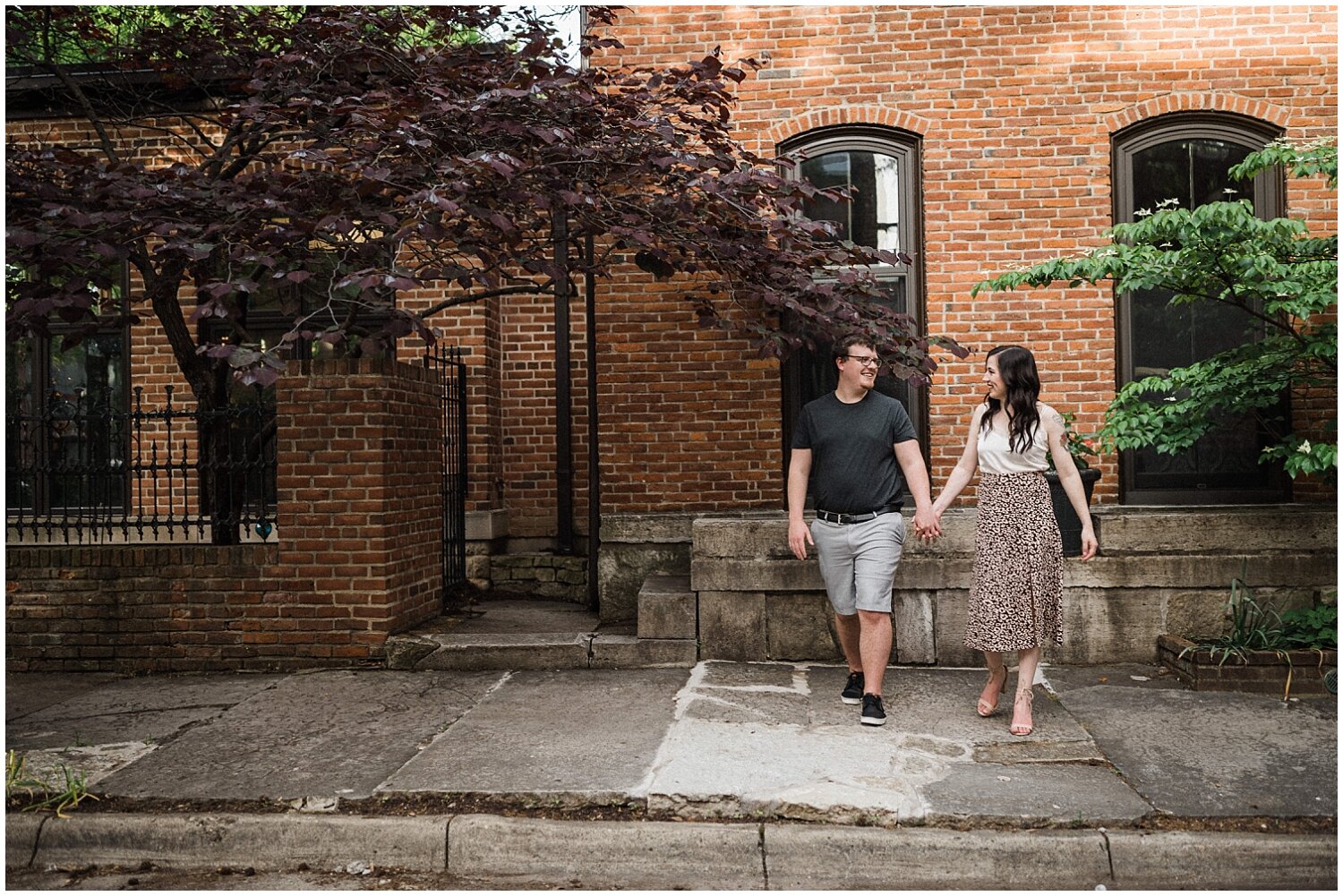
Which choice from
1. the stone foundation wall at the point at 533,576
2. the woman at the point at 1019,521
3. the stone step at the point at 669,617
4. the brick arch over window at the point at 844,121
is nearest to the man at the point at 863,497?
the woman at the point at 1019,521

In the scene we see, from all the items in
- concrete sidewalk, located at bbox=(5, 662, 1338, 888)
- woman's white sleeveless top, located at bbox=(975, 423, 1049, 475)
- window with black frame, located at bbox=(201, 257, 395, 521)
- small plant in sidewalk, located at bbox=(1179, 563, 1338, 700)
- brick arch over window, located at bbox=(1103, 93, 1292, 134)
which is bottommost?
concrete sidewalk, located at bbox=(5, 662, 1338, 888)

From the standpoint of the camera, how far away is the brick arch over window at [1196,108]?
7.80m

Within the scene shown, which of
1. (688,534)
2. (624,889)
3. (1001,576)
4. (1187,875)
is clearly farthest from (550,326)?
(1187,875)

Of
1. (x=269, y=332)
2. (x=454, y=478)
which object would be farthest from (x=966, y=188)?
(x=269, y=332)

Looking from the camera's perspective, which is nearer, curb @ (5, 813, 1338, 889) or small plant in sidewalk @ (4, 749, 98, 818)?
curb @ (5, 813, 1338, 889)

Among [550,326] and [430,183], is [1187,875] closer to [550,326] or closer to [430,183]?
[430,183]

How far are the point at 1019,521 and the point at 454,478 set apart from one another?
4.72 m

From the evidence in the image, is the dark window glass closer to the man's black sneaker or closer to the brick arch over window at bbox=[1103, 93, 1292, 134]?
the brick arch over window at bbox=[1103, 93, 1292, 134]

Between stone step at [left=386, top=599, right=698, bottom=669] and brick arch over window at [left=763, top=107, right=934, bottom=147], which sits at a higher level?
brick arch over window at [left=763, top=107, right=934, bottom=147]

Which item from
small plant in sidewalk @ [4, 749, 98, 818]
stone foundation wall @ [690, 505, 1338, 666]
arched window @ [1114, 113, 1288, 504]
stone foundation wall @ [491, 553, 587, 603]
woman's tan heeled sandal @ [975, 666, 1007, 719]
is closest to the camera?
small plant in sidewalk @ [4, 749, 98, 818]

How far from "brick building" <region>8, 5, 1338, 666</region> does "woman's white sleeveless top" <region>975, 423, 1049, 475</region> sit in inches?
107

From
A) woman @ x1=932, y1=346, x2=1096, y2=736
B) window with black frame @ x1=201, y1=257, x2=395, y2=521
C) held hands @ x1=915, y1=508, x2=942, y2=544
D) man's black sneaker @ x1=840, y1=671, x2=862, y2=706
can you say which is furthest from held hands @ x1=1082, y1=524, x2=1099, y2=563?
window with black frame @ x1=201, y1=257, x2=395, y2=521

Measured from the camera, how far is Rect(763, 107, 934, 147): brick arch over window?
8023 mm

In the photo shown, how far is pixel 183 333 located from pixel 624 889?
520cm
